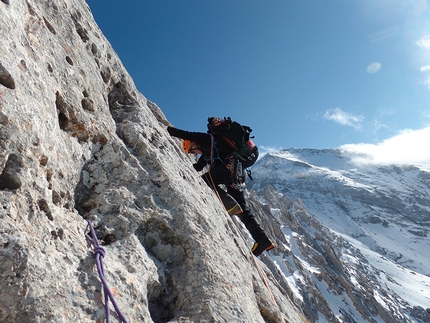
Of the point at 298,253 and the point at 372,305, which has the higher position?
the point at 298,253

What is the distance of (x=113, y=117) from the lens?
6000 millimetres

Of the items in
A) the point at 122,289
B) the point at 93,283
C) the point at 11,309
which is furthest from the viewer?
the point at 122,289

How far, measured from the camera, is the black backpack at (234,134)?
821 cm

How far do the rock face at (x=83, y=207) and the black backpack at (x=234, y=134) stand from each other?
248 cm

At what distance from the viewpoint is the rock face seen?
8.52ft

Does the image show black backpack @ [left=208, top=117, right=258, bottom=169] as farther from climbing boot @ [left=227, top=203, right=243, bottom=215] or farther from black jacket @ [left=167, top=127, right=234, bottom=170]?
climbing boot @ [left=227, top=203, right=243, bottom=215]

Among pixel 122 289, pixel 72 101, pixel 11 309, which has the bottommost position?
pixel 11 309

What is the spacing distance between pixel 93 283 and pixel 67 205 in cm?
109

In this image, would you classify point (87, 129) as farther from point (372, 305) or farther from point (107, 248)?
point (372, 305)

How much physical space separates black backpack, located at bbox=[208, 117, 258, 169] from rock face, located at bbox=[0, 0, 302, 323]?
2477 mm

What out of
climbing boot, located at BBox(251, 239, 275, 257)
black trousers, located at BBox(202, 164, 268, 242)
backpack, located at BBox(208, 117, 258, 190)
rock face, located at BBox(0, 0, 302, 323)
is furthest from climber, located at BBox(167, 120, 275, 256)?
rock face, located at BBox(0, 0, 302, 323)

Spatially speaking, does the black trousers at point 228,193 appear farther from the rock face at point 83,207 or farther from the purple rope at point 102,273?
the purple rope at point 102,273

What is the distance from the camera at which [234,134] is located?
8250mm

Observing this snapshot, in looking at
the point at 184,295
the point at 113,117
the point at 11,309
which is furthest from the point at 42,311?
the point at 113,117
